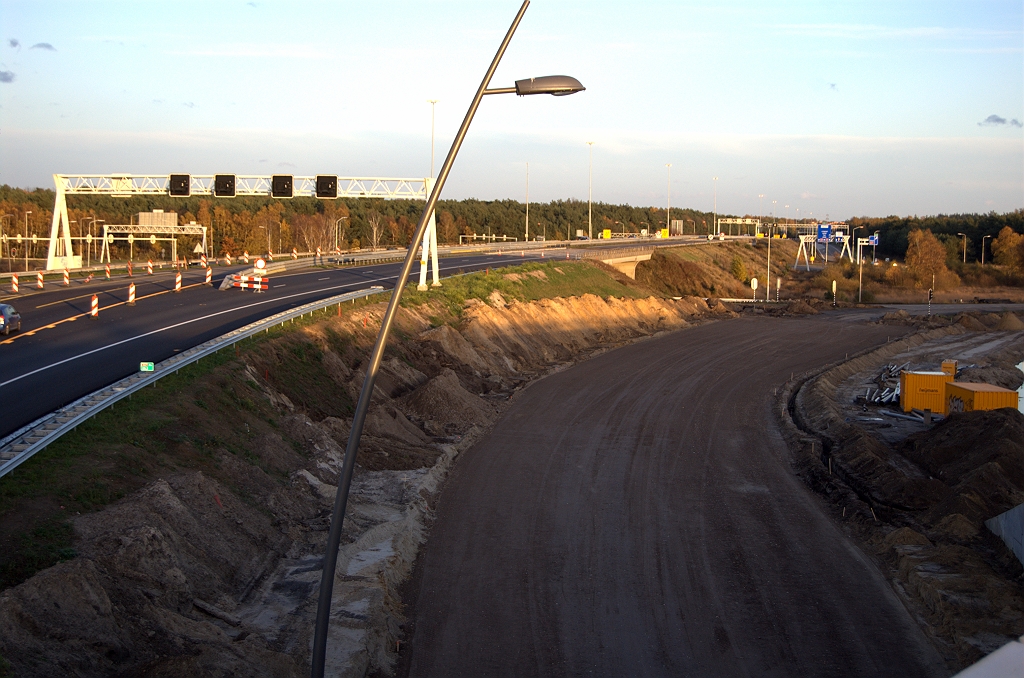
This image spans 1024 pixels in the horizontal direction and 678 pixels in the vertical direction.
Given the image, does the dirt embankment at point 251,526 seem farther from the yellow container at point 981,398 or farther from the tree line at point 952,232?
the tree line at point 952,232

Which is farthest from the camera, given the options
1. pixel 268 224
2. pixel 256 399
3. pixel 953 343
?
pixel 268 224

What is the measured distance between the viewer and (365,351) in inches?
1227

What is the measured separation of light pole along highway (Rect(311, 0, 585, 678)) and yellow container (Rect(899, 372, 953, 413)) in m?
29.9

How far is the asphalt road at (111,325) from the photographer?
20.2 metres

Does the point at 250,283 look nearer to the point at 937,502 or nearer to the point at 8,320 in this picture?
the point at 8,320

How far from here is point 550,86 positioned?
823 cm

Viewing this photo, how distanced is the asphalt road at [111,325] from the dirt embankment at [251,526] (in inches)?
114

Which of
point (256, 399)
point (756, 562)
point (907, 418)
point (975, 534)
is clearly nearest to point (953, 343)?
point (907, 418)

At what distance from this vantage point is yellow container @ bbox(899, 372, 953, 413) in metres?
32.8

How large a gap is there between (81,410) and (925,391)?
100 ft

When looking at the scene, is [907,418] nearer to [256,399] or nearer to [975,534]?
[975,534]

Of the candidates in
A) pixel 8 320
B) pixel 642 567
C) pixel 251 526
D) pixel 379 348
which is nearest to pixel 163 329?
pixel 8 320

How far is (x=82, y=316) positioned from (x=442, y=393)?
1556 cm

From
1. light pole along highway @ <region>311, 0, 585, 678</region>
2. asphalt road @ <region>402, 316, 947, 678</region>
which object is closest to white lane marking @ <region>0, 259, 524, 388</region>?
asphalt road @ <region>402, 316, 947, 678</region>
